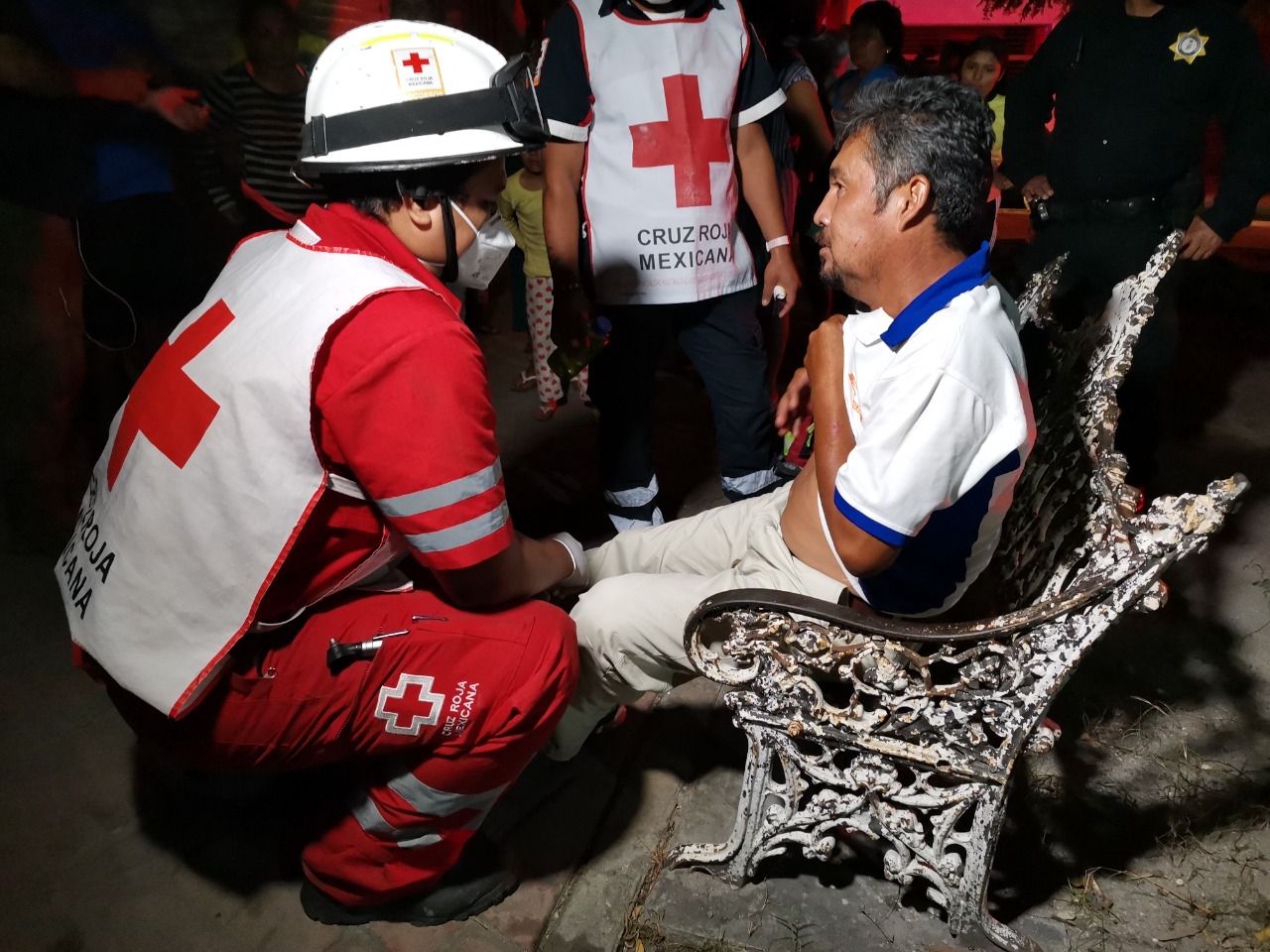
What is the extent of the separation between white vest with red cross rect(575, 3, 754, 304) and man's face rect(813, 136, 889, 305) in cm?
91

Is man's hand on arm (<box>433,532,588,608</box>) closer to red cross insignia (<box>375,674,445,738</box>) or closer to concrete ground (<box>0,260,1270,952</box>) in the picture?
red cross insignia (<box>375,674,445,738</box>)

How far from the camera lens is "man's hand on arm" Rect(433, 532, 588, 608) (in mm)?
1479

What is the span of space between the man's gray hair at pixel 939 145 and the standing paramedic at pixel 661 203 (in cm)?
95

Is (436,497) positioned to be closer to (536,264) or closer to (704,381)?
(704,381)

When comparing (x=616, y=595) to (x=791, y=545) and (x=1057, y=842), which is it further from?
(x=1057, y=842)

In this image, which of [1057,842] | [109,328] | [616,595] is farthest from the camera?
[109,328]

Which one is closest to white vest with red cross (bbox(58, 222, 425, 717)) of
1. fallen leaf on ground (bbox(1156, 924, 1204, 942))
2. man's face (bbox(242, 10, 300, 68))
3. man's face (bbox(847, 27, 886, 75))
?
fallen leaf on ground (bbox(1156, 924, 1204, 942))

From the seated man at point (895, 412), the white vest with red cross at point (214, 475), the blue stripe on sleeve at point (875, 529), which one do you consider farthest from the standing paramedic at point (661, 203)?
the blue stripe on sleeve at point (875, 529)

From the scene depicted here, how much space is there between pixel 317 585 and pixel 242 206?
2.56 m

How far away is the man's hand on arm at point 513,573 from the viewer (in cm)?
148

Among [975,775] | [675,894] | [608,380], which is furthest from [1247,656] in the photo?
[608,380]

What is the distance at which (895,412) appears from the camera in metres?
1.32

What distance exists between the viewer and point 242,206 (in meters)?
3.41

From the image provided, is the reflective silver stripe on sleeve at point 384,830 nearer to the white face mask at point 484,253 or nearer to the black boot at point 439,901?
the black boot at point 439,901
